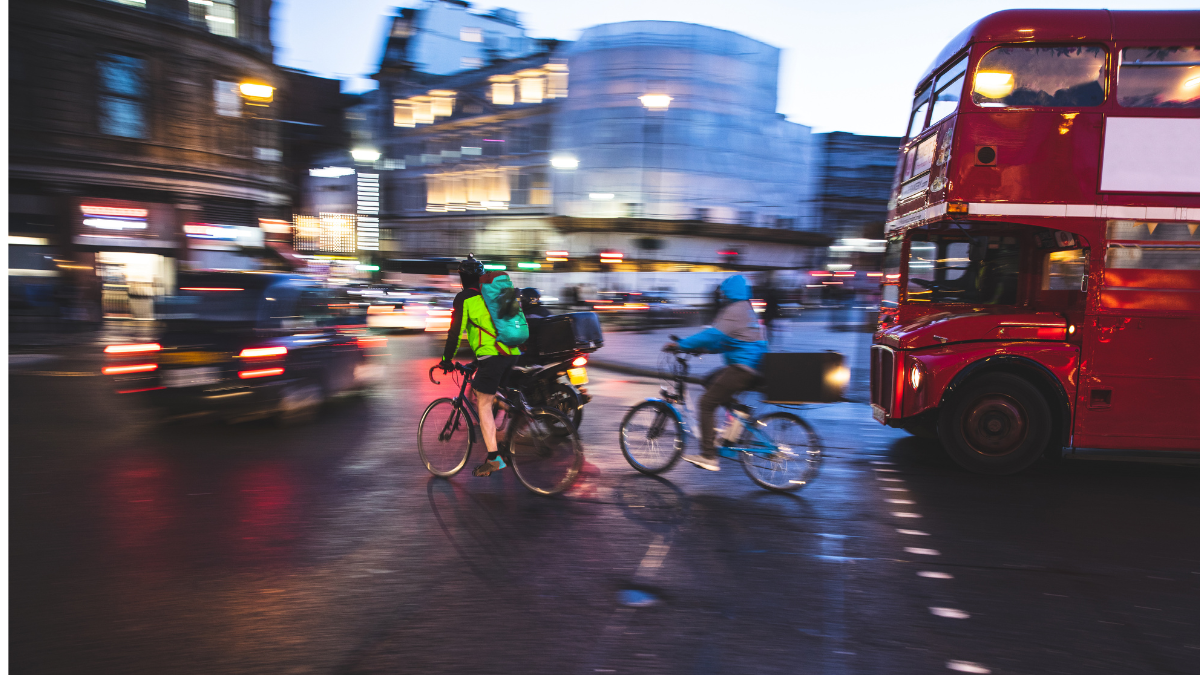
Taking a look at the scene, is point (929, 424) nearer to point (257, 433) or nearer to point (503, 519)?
point (503, 519)

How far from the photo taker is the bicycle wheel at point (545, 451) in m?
5.94

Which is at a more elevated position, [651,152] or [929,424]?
[651,152]

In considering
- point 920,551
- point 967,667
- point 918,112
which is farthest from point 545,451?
point 918,112

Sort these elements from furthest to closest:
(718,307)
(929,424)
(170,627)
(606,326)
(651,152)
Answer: (651,152), (606,326), (929,424), (718,307), (170,627)

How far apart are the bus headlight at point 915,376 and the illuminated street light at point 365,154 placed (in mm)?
59448

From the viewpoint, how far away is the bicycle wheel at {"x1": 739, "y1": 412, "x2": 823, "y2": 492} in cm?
613

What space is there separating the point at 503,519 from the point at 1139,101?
7128mm

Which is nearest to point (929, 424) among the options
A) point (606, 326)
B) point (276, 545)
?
point (276, 545)

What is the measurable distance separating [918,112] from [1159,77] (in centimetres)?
231

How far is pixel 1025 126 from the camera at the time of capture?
7016 millimetres

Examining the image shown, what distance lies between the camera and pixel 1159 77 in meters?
6.85

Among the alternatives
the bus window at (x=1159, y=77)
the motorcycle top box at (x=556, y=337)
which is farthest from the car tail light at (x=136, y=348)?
the bus window at (x=1159, y=77)

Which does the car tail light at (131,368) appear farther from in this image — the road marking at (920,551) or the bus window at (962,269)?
the bus window at (962,269)

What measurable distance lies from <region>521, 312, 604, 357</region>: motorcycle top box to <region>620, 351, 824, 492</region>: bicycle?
3.27ft
